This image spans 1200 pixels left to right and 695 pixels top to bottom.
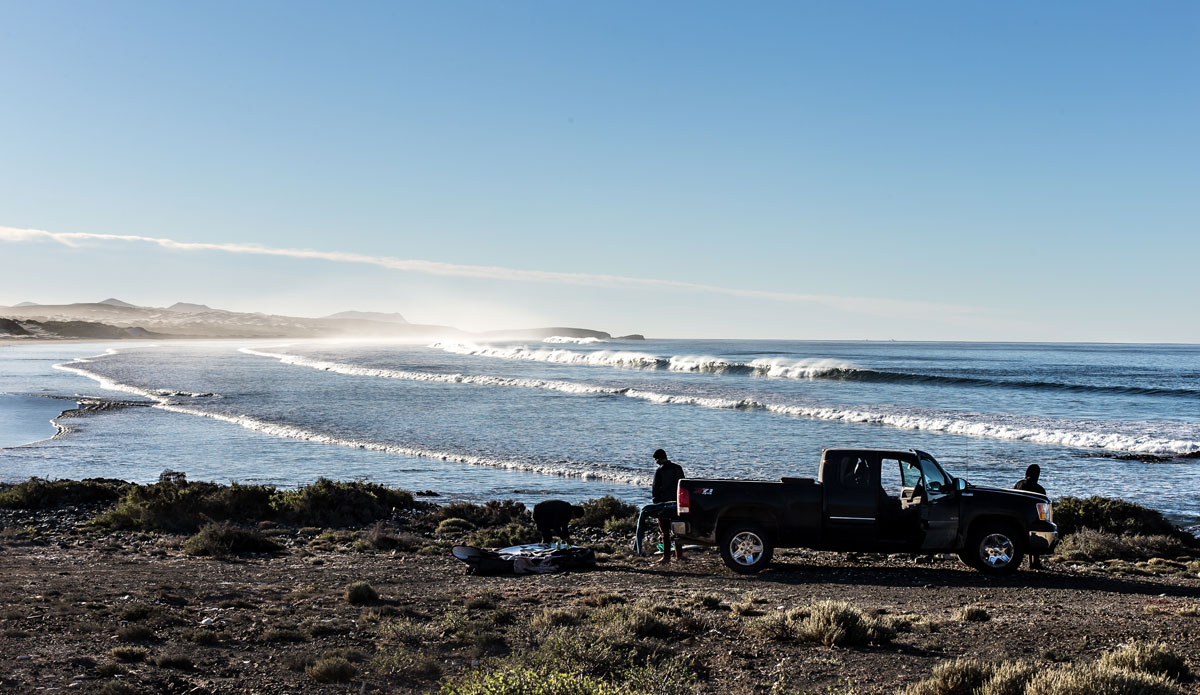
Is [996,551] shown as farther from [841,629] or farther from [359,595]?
[359,595]

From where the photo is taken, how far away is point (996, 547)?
1231 centimetres

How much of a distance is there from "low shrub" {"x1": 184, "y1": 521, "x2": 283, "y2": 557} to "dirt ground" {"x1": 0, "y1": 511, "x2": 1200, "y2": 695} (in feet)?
1.38

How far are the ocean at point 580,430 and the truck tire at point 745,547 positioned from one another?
25.0ft

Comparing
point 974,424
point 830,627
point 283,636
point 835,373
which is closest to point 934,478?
point 830,627

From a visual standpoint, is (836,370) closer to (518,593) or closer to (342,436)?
(342,436)

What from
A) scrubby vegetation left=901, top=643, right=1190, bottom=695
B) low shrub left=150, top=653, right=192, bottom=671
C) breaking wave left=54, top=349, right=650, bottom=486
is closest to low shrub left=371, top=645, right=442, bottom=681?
low shrub left=150, top=653, right=192, bottom=671

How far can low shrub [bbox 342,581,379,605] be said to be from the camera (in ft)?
33.9

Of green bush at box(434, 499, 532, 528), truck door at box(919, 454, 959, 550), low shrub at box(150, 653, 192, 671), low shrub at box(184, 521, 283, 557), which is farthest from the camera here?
green bush at box(434, 499, 532, 528)

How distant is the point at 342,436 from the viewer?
107ft

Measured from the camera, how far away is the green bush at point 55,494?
18031mm

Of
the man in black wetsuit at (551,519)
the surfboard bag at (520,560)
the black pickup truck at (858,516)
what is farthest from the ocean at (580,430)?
the black pickup truck at (858,516)

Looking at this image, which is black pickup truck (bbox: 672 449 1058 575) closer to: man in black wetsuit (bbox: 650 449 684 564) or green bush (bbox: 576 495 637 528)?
man in black wetsuit (bbox: 650 449 684 564)

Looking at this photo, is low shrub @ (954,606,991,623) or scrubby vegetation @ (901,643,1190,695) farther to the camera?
low shrub @ (954,606,991,623)

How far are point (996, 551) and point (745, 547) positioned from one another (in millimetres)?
3599
